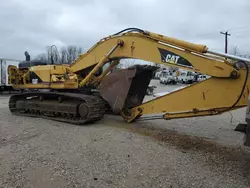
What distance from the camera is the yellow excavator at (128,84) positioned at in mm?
5277

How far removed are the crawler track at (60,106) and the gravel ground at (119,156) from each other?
417mm

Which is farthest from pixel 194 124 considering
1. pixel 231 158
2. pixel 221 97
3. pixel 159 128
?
pixel 231 158

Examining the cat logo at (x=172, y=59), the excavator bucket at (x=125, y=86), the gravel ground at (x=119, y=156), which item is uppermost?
the cat logo at (x=172, y=59)

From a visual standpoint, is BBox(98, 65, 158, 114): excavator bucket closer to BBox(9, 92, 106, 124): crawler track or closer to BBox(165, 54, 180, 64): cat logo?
BBox(9, 92, 106, 124): crawler track

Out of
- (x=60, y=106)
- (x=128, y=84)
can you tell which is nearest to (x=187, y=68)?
(x=128, y=84)

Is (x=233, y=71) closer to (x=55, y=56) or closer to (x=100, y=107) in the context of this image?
(x=100, y=107)

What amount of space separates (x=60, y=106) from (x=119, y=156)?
377 cm

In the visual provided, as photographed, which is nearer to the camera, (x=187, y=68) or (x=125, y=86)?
(x=187, y=68)

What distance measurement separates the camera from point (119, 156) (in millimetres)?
4648

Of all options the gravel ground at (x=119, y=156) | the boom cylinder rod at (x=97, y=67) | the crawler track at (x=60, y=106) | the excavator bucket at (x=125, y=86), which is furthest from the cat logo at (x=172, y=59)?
the crawler track at (x=60, y=106)

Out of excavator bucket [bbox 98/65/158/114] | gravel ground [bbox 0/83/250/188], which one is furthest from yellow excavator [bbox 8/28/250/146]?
gravel ground [bbox 0/83/250/188]

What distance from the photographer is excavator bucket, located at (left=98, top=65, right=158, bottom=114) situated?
7.04m

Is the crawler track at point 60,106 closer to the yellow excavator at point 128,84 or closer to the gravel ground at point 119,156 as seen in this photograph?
the yellow excavator at point 128,84

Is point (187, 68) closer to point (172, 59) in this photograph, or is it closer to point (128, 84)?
point (172, 59)
